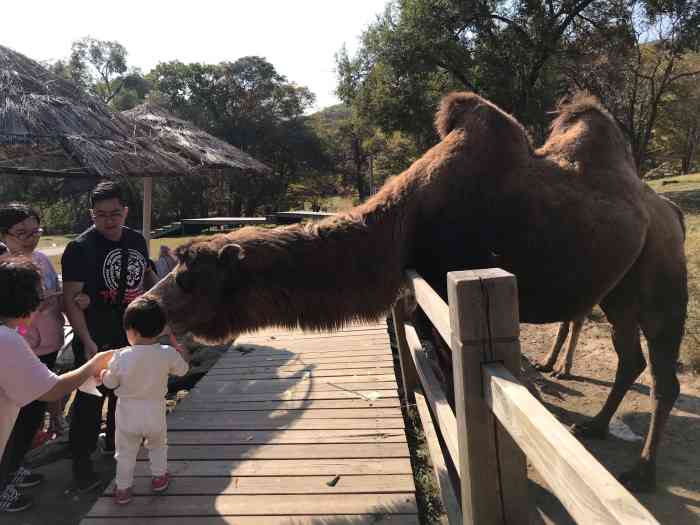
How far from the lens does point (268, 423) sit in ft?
14.5

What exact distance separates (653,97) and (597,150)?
18766 millimetres

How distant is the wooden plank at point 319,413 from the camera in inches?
176

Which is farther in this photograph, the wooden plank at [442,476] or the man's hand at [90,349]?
the man's hand at [90,349]

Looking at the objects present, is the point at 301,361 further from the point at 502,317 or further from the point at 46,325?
the point at 502,317

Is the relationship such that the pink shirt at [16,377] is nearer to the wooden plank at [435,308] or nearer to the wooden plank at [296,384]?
the wooden plank at [435,308]

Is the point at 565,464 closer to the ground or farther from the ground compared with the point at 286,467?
farther from the ground

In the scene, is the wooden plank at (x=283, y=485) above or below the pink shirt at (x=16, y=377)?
below

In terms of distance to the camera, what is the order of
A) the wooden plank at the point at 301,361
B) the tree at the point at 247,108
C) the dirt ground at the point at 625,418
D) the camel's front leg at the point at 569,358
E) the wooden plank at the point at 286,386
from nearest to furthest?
the dirt ground at the point at 625,418 → the wooden plank at the point at 286,386 → the wooden plank at the point at 301,361 → the camel's front leg at the point at 569,358 → the tree at the point at 247,108

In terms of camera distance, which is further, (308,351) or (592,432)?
(308,351)

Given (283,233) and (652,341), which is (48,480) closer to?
(283,233)

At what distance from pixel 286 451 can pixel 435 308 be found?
2.25 m

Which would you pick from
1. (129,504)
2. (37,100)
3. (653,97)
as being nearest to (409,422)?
(129,504)

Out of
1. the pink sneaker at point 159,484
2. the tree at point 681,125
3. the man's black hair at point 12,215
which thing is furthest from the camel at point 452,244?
the tree at point 681,125

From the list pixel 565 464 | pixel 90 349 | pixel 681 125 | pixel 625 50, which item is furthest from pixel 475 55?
pixel 681 125
